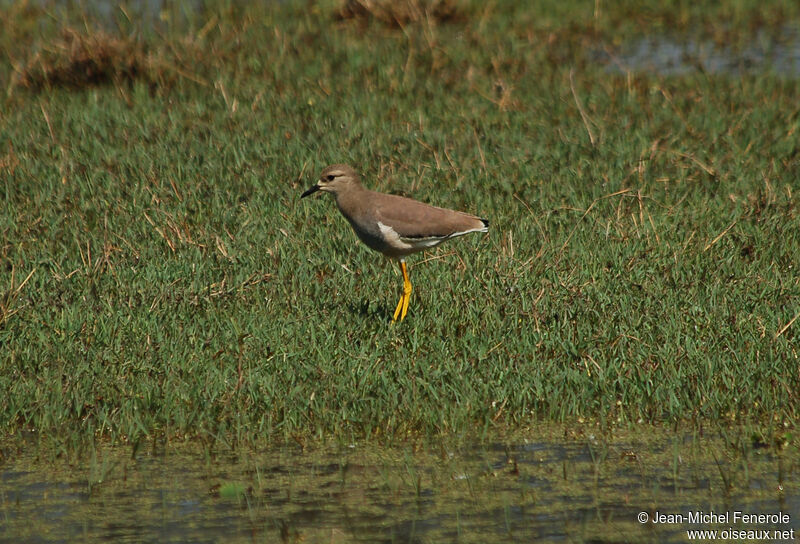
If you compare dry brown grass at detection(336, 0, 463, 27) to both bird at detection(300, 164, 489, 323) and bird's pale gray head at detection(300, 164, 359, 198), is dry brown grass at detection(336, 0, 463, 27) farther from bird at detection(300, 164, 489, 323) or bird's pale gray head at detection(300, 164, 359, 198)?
bird at detection(300, 164, 489, 323)

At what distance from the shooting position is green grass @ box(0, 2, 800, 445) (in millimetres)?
6641

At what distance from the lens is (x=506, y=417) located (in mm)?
6566

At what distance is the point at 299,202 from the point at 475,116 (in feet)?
7.69

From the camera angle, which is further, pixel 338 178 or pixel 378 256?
pixel 378 256

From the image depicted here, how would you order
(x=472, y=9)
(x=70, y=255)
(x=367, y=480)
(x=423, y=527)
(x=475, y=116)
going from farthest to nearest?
1. (x=472, y=9)
2. (x=475, y=116)
3. (x=70, y=255)
4. (x=367, y=480)
5. (x=423, y=527)

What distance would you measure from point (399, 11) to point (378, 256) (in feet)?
17.9

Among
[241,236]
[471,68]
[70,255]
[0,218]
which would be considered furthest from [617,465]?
[471,68]

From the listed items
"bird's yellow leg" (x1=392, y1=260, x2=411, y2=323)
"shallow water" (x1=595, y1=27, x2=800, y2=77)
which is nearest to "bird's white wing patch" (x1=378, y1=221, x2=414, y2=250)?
"bird's yellow leg" (x1=392, y1=260, x2=411, y2=323)

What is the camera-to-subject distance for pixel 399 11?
13.4 metres

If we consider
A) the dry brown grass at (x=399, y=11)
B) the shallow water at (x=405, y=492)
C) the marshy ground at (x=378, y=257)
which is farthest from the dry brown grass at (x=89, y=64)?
the shallow water at (x=405, y=492)

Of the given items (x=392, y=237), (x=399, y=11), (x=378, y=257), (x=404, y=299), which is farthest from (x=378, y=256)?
(x=399, y=11)

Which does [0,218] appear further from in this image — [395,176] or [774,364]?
[774,364]

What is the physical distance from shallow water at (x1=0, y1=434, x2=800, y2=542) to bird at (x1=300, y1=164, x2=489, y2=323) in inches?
65.3

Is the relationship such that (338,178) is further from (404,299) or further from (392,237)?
(404,299)
